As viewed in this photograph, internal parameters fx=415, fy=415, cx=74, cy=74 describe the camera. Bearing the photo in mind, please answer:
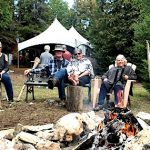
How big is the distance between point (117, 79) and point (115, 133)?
3658 millimetres

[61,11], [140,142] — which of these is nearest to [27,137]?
[140,142]

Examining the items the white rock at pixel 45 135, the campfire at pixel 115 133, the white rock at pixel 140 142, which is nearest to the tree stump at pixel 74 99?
the white rock at pixel 45 135

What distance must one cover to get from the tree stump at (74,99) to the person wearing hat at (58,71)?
620mm

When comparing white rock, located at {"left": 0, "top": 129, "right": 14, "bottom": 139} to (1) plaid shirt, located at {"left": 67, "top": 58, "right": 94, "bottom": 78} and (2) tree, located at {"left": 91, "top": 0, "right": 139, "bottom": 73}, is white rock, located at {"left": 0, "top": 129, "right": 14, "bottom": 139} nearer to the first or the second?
(1) plaid shirt, located at {"left": 67, "top": 58, "right": 94, "bottom": 78}

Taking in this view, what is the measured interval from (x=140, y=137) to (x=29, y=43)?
2274cm

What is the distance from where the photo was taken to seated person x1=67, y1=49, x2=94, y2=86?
8.99 m

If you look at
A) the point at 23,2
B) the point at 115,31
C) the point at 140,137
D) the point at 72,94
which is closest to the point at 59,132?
the point at 140,137

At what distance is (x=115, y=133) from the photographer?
5.44 metres

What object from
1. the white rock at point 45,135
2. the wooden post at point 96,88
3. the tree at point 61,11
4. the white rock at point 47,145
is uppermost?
the tree at point 61,11

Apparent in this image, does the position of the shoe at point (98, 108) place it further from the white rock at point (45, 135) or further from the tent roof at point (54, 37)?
the tent roof at point (54, 37)

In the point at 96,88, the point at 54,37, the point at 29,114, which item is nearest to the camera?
the point at 29,114

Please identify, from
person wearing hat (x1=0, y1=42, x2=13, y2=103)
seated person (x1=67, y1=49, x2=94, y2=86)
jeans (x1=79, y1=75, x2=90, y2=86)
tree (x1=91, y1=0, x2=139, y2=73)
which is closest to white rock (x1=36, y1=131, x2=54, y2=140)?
seated person (x1=67, y1=49, x2=94, y2=86)

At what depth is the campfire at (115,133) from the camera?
210 inches

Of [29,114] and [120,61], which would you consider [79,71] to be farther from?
[29,114]
